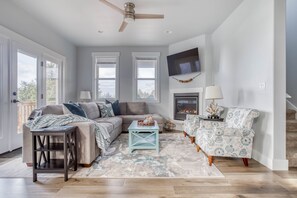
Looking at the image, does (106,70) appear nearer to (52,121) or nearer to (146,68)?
(146,68)

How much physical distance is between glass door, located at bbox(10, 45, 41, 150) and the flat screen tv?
144 inches

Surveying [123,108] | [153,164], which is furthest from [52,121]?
[123,108]

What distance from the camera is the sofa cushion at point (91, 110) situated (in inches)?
164

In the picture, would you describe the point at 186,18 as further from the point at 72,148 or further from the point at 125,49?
the point at 72,148

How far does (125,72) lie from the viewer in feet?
20.3

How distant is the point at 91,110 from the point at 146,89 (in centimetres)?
233

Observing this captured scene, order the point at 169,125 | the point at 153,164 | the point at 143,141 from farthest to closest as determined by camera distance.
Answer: the point at 169,125
the point at 143,141
the point at 153,164

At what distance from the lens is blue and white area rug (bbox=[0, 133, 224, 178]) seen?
2.36 metres

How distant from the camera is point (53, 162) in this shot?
2414 millimetres

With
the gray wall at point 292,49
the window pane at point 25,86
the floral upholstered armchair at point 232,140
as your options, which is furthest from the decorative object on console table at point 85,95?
the gray wall at point 292,49

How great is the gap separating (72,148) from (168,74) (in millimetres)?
4266

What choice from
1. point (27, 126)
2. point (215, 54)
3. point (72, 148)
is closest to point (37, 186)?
point (72, 148)

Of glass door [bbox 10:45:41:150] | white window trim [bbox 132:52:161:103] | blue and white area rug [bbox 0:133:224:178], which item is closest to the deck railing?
glass door [bbox 10:45:41:150]

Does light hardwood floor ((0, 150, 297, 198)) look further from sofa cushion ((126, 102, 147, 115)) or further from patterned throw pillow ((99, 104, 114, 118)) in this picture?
sofa cushion ((126, 102, 147, 115))
